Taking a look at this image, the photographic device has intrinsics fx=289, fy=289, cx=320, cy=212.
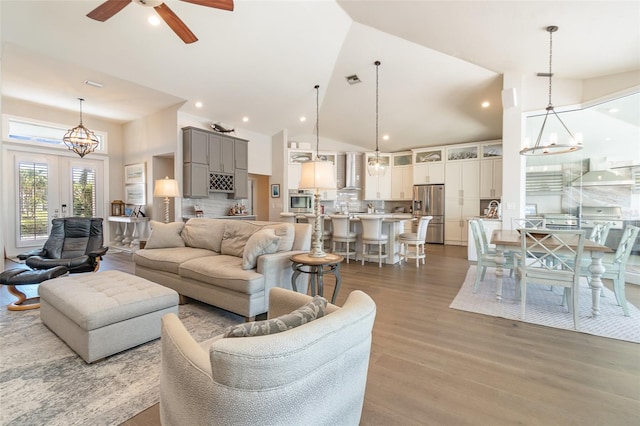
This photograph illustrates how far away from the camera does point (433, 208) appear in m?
8.14

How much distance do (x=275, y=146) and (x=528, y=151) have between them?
19.2 ft

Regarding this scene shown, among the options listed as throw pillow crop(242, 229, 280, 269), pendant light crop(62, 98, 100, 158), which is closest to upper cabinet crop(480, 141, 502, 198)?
throw pillow crop(242, 229, 280, 269)

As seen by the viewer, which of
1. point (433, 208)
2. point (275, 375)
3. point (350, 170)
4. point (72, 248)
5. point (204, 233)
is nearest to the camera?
point (275, 375)

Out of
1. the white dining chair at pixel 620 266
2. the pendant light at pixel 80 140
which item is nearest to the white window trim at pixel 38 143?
the pendant light at pixel 80 140

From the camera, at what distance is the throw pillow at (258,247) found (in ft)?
9.18

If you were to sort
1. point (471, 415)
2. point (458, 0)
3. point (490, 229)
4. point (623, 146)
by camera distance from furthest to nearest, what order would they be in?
1. point (490, 229)
2. point (623, 146)
3. point (458, 0)
4. point (471, 415)

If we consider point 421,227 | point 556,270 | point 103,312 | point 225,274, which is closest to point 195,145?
point 225,274

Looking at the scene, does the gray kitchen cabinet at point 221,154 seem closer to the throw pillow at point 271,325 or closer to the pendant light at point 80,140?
the pendant light at point 80,140

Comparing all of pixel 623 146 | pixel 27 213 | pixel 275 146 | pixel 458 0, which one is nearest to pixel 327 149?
pixel 275 146

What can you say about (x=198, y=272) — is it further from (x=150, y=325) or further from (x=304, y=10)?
(x=304, y=10)

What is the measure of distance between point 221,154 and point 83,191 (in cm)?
348

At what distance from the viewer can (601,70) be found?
4211 millimetres

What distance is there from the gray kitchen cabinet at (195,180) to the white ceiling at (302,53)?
1173mm

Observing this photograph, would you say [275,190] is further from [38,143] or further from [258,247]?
[258,247]
